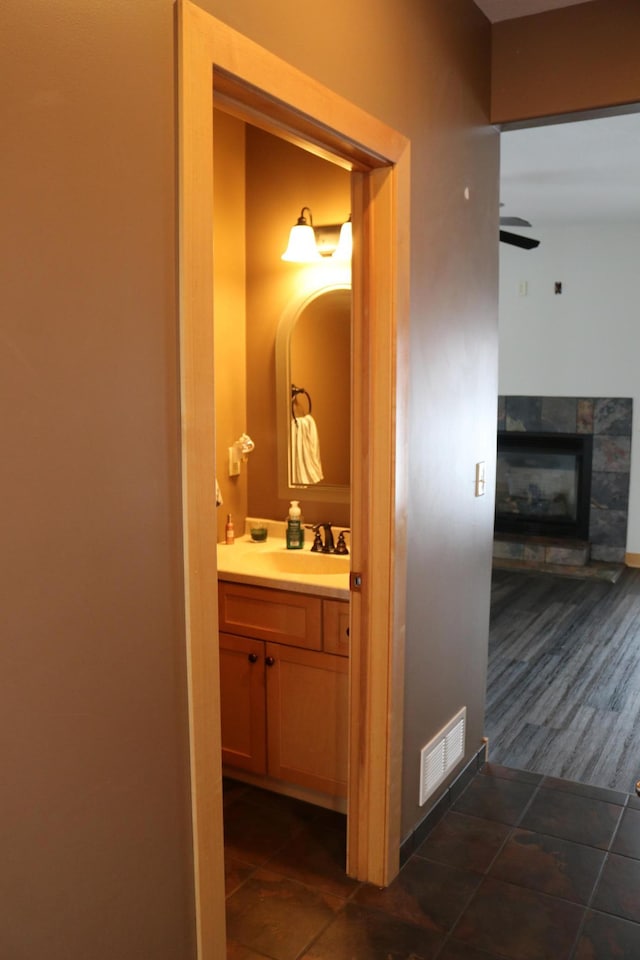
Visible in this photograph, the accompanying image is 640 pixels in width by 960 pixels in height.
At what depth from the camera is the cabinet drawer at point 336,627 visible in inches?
108

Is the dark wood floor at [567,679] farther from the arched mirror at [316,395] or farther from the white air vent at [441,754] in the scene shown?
the arched mirror at [316,395]

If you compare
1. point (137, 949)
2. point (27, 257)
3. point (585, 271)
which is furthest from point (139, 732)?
point (585, 271)

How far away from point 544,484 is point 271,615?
481cm

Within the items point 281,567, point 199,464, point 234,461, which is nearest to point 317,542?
point 281,567

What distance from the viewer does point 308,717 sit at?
2.86m

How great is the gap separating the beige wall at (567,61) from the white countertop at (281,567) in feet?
5.56

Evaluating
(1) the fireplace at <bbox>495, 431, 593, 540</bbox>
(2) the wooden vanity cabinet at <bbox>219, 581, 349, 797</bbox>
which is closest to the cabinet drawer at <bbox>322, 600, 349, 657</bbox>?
(2) the wooden vanity cabinet at <bbox>219, 581, 349, 797</bbox>

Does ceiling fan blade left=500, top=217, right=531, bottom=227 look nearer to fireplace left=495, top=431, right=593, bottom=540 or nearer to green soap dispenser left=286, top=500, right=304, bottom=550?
fireplace left=495, top=431, right=593, bottom=540

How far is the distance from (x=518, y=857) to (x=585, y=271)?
5300 millimetres

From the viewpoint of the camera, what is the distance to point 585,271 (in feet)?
22.2

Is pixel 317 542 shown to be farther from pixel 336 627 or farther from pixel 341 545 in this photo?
pixel 336 627

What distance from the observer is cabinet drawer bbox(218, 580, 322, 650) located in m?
2.80

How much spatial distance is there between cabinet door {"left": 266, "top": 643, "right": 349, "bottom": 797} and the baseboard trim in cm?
29

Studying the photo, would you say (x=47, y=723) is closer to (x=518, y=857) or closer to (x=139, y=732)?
(x=139, y=732)
